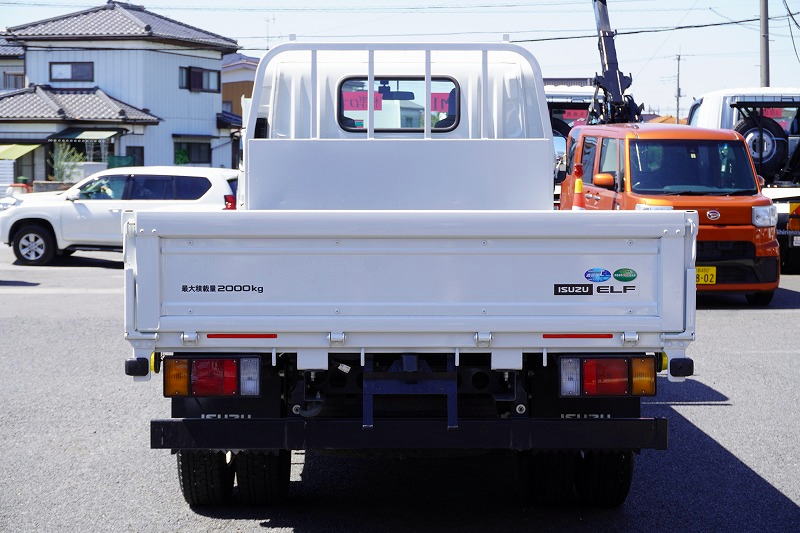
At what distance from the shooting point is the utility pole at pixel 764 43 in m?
29.0

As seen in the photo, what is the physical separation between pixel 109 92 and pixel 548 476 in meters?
40.0

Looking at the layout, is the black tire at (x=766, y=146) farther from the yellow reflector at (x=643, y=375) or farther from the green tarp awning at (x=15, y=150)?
the green tarp awning at (x=15, y=150)

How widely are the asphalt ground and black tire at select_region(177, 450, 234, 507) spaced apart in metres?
0.09

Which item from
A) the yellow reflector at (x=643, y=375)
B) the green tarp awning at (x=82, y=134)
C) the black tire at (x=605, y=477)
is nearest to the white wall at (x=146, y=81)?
the green tarp awning at (x=82, y=134)

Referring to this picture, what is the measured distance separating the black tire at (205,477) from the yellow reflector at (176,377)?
0.61m

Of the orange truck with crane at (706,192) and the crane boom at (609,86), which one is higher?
the crane boom at (609,86)

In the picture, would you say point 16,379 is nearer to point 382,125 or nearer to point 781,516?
point 382,125

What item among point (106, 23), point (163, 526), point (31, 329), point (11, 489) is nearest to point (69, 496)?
point (11, 489)

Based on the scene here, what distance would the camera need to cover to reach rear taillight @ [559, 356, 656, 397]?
15.6 feet

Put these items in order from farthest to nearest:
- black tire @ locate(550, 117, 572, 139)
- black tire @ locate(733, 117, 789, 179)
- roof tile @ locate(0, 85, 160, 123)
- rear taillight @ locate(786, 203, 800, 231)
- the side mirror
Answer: roof tile @ locate(0, 85, 160, 123) → black tire @ locate(550, 117, 572, 139) → black tire @ locate(733, 117, 789, 179) → rear taillight @ locate(786, 203, 800, 231) → the side mirror

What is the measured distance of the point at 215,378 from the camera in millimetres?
4746

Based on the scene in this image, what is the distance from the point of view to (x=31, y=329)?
11.6 m

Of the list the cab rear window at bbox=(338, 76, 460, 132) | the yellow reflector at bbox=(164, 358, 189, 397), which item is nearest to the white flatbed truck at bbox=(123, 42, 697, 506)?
the yellow reflector at bbox=(164, 358, 189, 397)

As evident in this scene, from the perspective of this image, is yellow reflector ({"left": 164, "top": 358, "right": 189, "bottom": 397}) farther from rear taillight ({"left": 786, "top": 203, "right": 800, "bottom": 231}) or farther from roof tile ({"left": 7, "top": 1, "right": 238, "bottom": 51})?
roof tile ({"left": 7, "top": 1, "right": 238, "bottom": 51})
